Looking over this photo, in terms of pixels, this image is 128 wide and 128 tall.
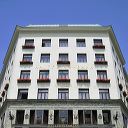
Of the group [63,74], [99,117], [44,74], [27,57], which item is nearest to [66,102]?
[99,117]

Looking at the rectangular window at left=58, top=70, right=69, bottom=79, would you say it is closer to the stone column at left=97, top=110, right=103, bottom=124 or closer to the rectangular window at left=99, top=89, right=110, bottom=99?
the rectangular window at left=99, top=89, right=110, bottom=99

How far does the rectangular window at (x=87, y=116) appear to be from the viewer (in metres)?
33.5

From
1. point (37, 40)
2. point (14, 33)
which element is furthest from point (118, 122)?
point (14, 33)

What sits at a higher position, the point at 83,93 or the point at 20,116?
the point at 83,93

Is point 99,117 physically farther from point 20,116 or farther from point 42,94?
point 20,116

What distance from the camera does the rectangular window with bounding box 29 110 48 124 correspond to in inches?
1314

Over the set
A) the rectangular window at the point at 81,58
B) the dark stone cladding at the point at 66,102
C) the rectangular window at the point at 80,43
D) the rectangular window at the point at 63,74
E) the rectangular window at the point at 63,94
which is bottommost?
the dark stone cladding at the point at 66,102

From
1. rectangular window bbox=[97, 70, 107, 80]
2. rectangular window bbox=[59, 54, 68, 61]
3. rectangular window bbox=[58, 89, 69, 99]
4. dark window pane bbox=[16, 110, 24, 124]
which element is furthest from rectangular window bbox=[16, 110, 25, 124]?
rectangular window bbox=[97, 70, 107, 80]

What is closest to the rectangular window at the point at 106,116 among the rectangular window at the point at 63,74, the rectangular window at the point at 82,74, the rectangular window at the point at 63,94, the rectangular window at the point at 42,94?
the rectangular window at the point at 63,94

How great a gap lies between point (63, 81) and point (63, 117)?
4.84 metres

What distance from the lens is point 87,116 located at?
3391 cm

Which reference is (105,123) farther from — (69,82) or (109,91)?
(69,82)

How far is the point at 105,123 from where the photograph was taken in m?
33.4

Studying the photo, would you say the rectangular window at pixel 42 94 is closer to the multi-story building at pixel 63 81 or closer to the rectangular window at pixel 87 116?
the multi-story building at pixel 63 81
